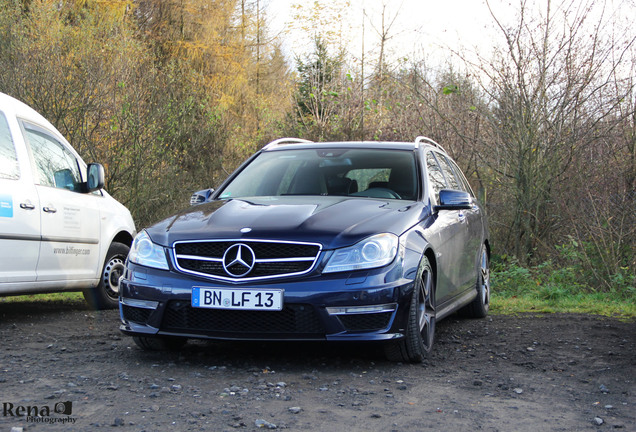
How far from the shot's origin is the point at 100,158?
14.4 meters

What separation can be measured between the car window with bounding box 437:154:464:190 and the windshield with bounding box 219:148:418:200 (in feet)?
2.89

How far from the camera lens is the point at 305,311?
4711mm

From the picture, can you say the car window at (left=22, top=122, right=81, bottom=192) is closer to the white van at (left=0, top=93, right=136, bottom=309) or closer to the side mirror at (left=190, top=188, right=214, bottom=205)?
the white van at (left=0, top=93, right=136, bottom=309)

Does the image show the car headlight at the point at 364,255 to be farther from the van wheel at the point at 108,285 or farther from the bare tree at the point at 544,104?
the bare tree at the point at 544,104

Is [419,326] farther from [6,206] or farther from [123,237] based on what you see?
[123,237]

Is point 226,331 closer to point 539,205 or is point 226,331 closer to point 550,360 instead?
point 550,360

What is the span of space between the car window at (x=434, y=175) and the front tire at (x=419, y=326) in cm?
113

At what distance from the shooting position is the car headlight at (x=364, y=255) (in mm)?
4750

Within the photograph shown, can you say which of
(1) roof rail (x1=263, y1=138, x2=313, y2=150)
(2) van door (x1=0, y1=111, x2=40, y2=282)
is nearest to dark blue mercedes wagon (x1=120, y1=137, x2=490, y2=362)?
(1) roof rail (x1=263, y1=138, x2=313, y2=150)

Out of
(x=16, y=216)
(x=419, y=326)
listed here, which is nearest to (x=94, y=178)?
(x=16, y=216)

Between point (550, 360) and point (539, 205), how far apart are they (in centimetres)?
802

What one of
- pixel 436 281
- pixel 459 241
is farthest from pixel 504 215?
pixel 436 281

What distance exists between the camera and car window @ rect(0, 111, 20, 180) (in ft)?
21.1

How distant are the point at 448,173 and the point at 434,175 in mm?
918
